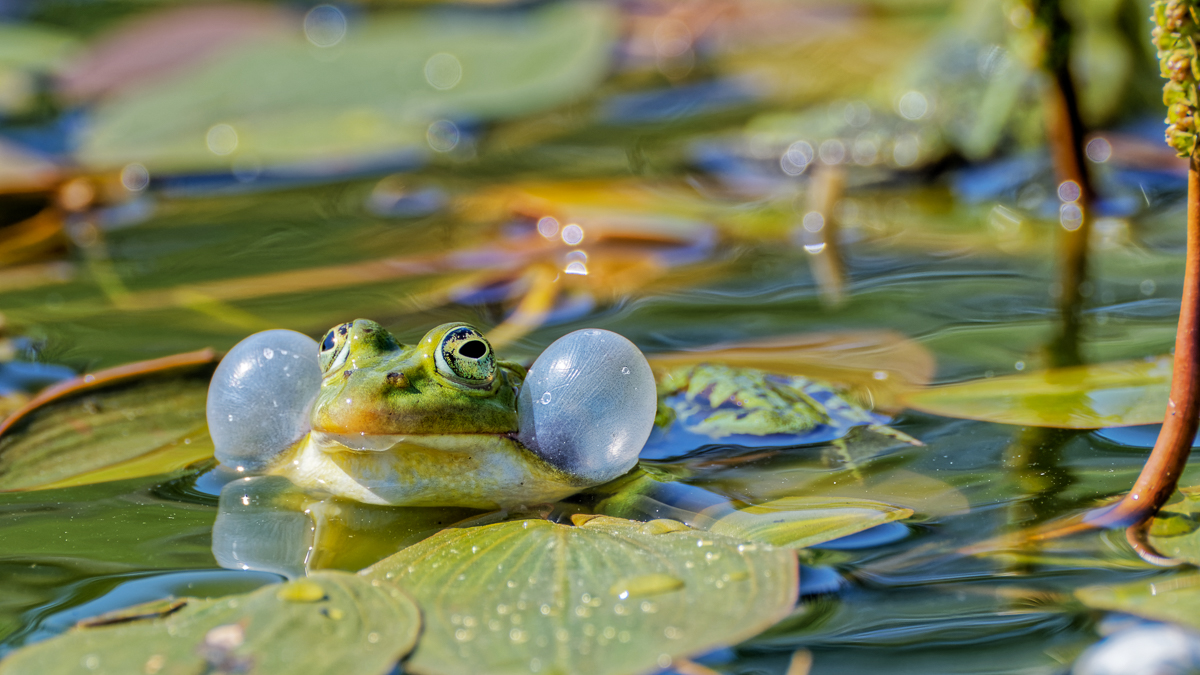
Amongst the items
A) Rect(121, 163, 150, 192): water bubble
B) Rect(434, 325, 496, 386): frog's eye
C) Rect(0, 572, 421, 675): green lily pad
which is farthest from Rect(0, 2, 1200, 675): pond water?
Rect(434, 325, 496, 386): frog's eye

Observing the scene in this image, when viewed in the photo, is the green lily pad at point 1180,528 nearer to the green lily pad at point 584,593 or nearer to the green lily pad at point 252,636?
the green lily pad at point 584,593

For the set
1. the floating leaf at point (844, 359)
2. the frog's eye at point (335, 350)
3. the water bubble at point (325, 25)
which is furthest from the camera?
the water bubble at point (325, 25)

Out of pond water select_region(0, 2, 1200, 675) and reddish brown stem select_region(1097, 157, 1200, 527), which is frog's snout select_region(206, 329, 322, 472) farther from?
reddish brown stem select_region(1097, 157, 1200, 527)

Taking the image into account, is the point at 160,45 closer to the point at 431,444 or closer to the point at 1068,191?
the point at 1068,191

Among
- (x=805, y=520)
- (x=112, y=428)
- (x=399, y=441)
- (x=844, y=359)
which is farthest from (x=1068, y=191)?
(x=112, y=428)

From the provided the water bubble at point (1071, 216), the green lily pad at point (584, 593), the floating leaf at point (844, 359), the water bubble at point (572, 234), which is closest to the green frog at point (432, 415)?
the green lily pad at point (584, 593)

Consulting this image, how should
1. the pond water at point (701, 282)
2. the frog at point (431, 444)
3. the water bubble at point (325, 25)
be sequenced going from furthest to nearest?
the water bubble at point (325, 25), the frog at point (431, 444), the pond water at point (701, 282)
